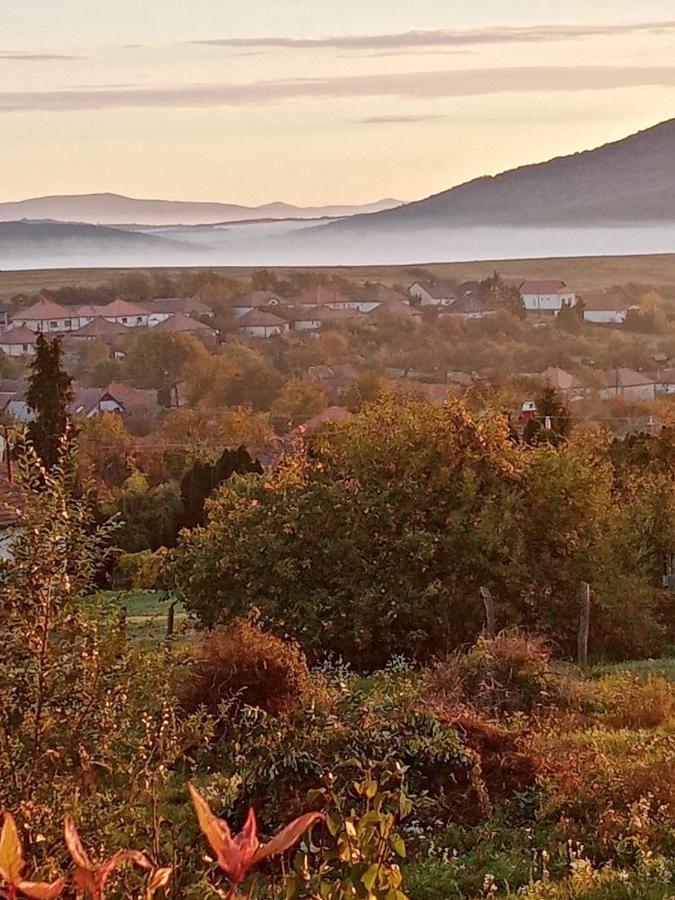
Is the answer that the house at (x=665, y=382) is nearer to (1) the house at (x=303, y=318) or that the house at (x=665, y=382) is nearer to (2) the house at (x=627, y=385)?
(2) the house at (x=627, y=385)

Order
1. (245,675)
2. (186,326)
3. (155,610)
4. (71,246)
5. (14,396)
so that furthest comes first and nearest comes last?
(71,246) < (186,326) < (14,396) < (155,610) < (245,675)

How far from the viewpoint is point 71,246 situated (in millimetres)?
165875

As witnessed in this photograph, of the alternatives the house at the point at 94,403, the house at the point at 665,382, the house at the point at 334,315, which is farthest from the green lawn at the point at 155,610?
the house at the point at 334,315

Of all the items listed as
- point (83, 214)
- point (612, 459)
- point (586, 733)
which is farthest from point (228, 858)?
point (83, 214)

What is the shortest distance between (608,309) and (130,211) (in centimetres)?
7026

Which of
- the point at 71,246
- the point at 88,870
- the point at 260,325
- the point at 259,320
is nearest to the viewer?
the point at 88,870

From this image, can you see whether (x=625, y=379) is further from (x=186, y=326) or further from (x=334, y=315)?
(x=334, y=315)

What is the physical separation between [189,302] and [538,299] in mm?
31532

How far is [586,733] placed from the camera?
10484 mm

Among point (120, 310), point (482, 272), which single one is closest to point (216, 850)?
point (120, 310)

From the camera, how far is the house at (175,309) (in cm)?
11800

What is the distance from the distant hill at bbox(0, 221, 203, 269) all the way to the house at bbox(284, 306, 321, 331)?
46857mm

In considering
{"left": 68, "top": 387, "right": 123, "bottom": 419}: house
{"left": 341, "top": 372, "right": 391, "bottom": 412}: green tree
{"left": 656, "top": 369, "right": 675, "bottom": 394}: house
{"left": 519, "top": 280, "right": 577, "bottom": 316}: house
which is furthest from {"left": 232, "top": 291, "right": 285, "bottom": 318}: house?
{"left": 341, "top": 372, "right": 391, "bottom": 412}: green tree

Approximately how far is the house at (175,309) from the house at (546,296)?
1105 inches
